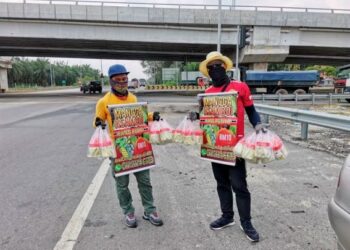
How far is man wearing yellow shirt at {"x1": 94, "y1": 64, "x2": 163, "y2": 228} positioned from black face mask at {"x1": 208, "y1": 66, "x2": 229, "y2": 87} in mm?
815

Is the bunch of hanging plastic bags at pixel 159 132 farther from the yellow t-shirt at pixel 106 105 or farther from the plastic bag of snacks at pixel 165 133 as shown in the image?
the yellow t-shirt at pixel 106 105

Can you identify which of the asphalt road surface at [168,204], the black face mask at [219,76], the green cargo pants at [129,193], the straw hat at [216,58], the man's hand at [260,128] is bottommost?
the asphalt road surface at [168,204]

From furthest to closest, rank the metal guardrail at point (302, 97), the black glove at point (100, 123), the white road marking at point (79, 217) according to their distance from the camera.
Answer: the metal guardrail at point (302, 97)
the black glove at point (100, 123)
the white road marking at point (79, 217)

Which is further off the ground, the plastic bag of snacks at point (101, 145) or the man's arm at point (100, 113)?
the man's arm at point (100, 113)

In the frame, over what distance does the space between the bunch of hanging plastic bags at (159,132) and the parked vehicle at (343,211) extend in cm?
193

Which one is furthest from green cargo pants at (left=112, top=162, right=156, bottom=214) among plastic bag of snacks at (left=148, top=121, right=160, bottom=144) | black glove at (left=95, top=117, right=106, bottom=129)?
black glove at (left=95, top=117, right=106, bottom=129)

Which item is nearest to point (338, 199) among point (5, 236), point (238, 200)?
point (238, 200)

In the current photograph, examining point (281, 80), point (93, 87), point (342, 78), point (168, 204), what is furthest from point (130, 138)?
point (93, 87)

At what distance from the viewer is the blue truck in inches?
1049

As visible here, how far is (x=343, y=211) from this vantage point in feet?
7.29

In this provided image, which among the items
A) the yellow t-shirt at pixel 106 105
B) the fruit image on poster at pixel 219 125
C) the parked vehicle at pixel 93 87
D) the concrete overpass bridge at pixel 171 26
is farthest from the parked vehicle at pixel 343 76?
the parked vehicle at pixel 93 87

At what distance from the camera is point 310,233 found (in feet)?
11.1

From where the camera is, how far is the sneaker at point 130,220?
3645 millimetres

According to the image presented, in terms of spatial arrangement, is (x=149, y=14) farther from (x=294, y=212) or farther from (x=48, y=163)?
(x=294, y=212)
